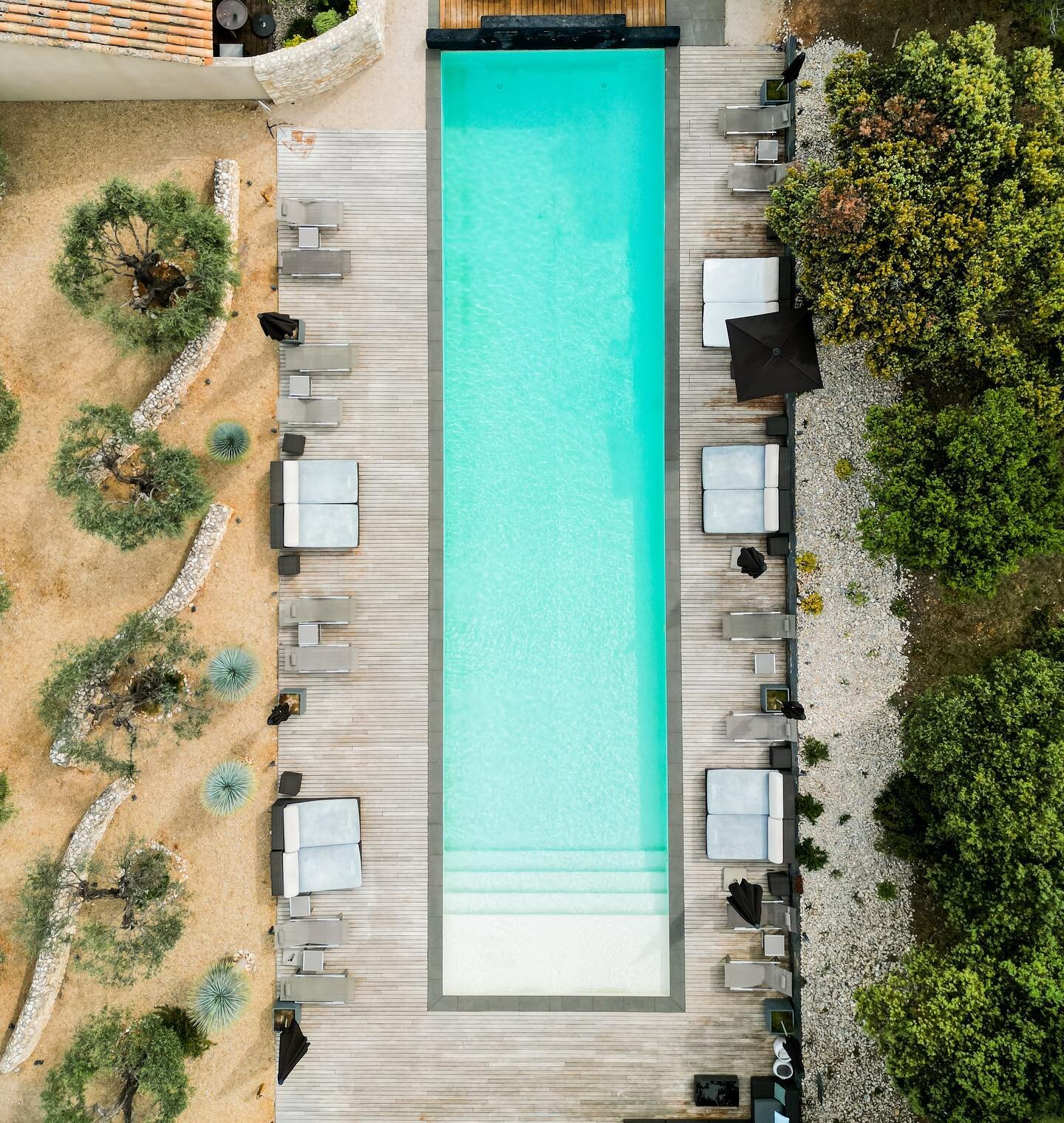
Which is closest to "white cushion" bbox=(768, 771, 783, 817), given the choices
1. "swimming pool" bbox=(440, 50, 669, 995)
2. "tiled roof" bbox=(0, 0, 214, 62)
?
"swimming pool" bbox=(440, 50, 669, 995)

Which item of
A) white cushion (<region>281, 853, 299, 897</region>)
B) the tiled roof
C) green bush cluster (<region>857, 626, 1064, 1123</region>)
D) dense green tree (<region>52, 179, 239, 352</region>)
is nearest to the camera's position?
green bush cluster (<region>857, 626, 1064, 1123</region>)

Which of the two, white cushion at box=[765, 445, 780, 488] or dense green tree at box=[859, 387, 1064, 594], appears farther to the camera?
white cushion at box=[765, 445, 780, 488]

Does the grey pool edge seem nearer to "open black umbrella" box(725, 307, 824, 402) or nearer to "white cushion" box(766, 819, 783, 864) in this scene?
"open black umbrella" box(725, 307, 824, 402)

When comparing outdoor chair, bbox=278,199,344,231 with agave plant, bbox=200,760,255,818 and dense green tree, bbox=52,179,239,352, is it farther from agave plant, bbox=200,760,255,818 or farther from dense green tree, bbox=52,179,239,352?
agave plant, bbox=200,760,255,818

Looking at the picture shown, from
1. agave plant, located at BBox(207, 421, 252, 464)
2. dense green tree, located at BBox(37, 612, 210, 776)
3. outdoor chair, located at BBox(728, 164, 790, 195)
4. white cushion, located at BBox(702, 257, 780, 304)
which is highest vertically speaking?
outdoor chair, located at BBox(728, 164, 790, 195)

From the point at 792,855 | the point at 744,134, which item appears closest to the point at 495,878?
the point at 792,855

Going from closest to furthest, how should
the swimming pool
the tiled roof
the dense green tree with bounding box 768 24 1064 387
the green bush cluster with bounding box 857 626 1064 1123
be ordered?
the green bush cluster with bounding box 857 626 1064 1123
the dense green tree with bounding box 768 24 1064 387
the tiled roof
the swimming pool

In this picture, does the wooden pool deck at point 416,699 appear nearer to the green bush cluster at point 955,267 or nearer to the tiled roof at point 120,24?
the tiled roof at point 120,24

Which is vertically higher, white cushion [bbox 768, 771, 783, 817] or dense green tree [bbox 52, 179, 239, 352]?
dense green tree [bbox 52, 179, 239, 352]

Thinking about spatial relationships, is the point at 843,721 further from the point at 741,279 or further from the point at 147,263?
the point at 147,263
